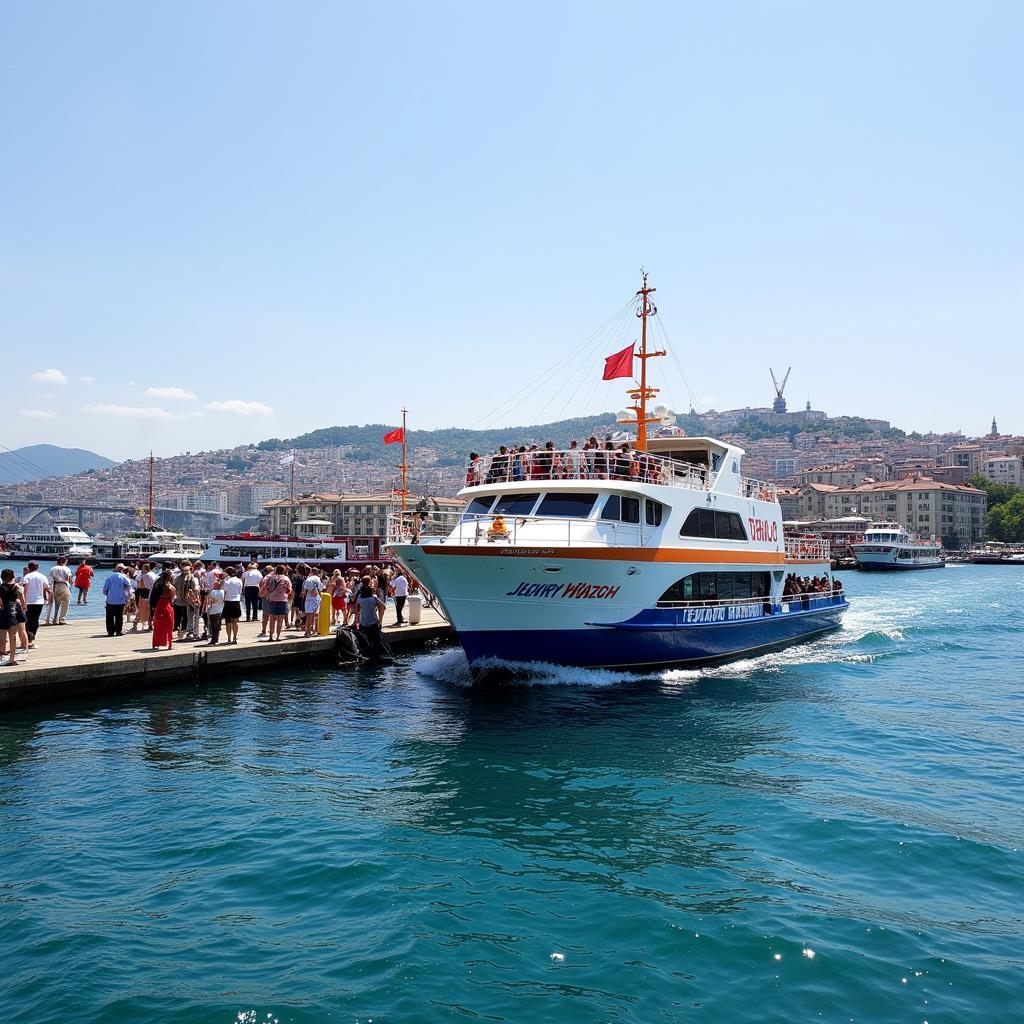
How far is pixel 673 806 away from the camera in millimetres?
9805

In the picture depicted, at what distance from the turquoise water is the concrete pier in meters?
Answer: 0.51

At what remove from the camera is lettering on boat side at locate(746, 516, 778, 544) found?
21984 millimetres

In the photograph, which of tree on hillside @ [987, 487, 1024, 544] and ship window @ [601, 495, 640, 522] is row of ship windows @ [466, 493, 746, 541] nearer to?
ship window @ [601, 495, 640, 522]

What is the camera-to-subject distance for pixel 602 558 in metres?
15.6

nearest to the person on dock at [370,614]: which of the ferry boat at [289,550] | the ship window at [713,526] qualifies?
the ship window at [713,526]

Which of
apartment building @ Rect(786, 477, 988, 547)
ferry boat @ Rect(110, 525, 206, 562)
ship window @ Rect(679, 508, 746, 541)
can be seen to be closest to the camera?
ship window @ Rect(679, 508, 746, 541)

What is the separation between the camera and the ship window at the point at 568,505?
16922mm

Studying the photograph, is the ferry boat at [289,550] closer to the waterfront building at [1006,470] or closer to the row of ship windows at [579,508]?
the row of ship windows at [579,508]

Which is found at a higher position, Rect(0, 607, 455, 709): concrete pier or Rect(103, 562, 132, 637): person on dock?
Rect(103, 562, 132, 637): person on dock

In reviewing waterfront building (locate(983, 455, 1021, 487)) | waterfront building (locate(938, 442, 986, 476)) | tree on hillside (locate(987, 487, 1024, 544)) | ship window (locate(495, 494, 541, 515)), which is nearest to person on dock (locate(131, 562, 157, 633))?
ship window (locate(495, 494, 541, 515))

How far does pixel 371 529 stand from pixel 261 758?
12561cm

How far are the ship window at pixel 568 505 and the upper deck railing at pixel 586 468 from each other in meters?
0.51

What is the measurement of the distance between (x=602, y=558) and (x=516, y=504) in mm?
2813

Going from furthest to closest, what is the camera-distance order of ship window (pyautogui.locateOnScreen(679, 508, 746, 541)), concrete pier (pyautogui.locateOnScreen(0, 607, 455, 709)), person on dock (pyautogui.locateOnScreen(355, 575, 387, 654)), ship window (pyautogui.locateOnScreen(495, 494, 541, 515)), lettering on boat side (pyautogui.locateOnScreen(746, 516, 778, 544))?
lettering on boat side (pyautogui.locateOnScreen(746, 516, 778, 544))
person on dock (pyautogui.locateOnScreen(355, 575, 387, 654))
ship window (pyautogui.locateOnScreen(679, 508, 746, 541))
ship window (pyautogui.locateOnScreen(495, 494, 541, 515))
concrete pier (pyautogui.locateOnScreen(0, 607, 455, 709))
